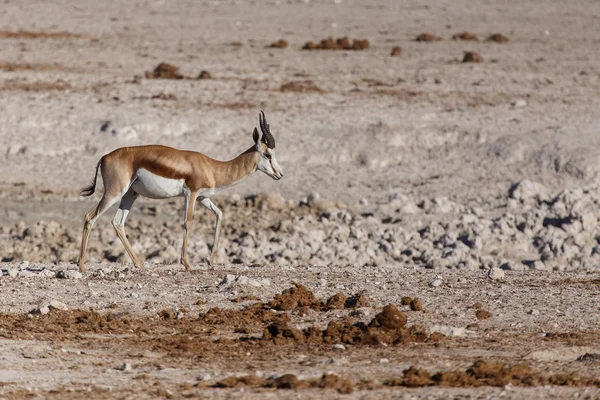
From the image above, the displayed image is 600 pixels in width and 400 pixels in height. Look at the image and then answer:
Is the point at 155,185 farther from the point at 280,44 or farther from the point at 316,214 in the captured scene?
the point at 280,44

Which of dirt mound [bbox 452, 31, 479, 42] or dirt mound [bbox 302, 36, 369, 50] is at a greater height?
dirt mound [bbox 452, 31, 479, 42]

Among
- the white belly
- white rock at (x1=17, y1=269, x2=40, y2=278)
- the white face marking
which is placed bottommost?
white rock at (x1=17, y1=269, x2=40, y2=278)

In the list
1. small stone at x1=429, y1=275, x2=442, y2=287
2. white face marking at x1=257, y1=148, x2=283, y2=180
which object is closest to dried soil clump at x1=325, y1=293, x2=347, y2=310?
small stone at x1=429, y1=275, x2=442, y2=287

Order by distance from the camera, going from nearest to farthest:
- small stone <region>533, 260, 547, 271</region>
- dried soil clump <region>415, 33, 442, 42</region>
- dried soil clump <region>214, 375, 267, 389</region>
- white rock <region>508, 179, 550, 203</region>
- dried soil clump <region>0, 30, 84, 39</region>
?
dried soil clump <region>214, 375, 267, 389</region> → small stone <region>533, 260, 547, 271</region> → white rock <region>508, 179, 550, 203</region> → dried soil clump <region>0, 30, 84, 39</region> → dried soil clump <region>415, 33, 442, 42</region>

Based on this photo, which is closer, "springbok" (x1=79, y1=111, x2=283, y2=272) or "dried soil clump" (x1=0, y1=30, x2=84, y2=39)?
"springbok" (x1=79, y1=111, x2=283, y2=272)

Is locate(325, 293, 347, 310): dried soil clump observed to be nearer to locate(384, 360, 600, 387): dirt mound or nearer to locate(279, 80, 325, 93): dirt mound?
locate(384, 360, 600, 387): dirt mound

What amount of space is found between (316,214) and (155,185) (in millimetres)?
4504

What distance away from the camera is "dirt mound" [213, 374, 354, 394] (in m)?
8.27

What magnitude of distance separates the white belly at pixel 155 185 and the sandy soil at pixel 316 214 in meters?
0.83

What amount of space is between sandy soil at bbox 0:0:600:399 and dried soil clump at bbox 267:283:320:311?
33mm

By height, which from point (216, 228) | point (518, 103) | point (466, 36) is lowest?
point (216, 228)

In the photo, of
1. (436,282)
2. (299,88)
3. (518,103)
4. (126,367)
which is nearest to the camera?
(126,367)

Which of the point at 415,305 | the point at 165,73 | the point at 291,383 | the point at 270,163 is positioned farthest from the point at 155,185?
the point at 165,73

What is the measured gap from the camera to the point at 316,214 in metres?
17.0
